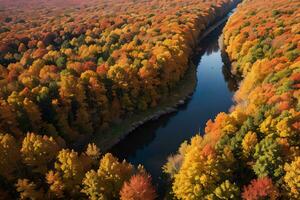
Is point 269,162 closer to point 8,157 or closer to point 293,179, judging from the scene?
point 293,179

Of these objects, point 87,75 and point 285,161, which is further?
point 87,75

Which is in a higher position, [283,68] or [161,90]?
[283,68]

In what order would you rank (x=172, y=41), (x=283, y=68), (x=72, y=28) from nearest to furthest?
(x=283, y=68)
(x=172, y=41)
(x=72, y=28)

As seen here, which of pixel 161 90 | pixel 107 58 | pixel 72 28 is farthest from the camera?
pixel 72 28

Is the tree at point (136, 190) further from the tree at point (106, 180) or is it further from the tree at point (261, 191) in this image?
the tree at point (261, 191)

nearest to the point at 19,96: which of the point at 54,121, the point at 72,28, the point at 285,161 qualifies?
the point at 54,121

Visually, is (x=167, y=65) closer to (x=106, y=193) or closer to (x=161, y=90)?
(x=161, y=90)

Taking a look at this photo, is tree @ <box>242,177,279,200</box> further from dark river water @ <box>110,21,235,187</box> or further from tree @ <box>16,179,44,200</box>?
tree @ <box>16,179,44,200</box>
